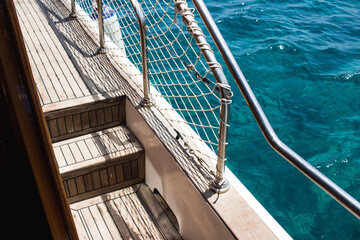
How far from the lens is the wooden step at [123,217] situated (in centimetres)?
195

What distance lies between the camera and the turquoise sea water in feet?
9.56

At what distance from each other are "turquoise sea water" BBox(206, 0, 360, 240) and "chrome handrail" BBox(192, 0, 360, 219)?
68.8 inches

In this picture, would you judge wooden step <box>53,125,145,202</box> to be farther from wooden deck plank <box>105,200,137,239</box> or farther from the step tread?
wooden deck plank <box>105,200,137,239</box>

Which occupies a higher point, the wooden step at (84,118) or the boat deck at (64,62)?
the boat deck at (64,62)

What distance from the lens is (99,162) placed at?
2.10 meters

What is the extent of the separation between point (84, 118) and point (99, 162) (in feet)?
1.16

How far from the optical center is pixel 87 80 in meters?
2.49

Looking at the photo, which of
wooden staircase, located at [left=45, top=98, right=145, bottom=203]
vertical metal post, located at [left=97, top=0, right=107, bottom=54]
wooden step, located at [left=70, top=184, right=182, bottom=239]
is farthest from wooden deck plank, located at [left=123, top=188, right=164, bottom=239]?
vertical metal post, located at [left=97, top=0, right=107, bottom=54]

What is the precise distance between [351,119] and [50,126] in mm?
2962

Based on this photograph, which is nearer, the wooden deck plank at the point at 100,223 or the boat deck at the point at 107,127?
the boat deck at the point at 107,127

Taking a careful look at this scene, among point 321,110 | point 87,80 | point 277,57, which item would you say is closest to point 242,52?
point 277,57

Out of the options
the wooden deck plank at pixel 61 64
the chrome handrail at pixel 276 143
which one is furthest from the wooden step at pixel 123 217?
the chrome handrail at pixel 276 143

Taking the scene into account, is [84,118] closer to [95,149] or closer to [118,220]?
[95,149]

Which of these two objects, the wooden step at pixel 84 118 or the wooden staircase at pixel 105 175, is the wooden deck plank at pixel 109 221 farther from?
the wooden step at pixel 84 118
